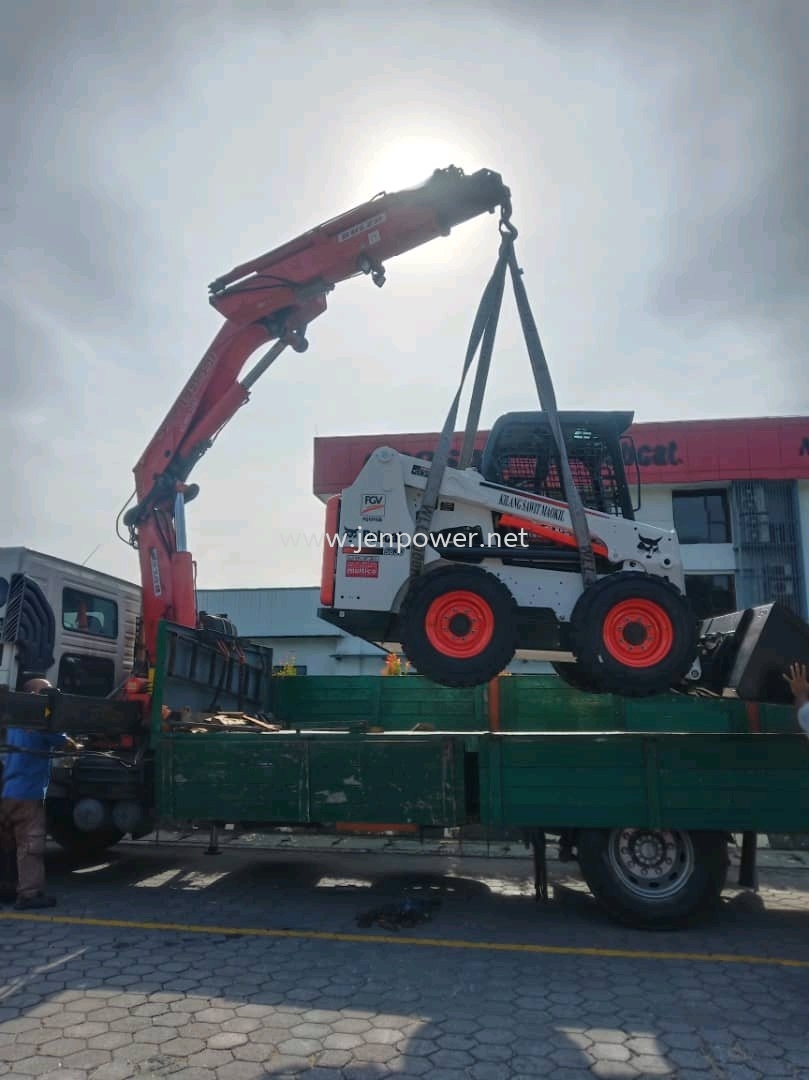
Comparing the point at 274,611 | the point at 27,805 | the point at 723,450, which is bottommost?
the point at 27,805

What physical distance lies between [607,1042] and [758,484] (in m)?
20.8

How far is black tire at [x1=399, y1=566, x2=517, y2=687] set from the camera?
636 cm

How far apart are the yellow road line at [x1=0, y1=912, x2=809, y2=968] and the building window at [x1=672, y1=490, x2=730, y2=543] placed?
18973mm

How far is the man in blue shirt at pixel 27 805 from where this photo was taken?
669cm

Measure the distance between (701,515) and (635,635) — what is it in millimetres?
18575

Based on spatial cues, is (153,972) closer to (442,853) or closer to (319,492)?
(442,853)

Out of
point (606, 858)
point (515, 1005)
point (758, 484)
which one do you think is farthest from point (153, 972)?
point (758, 484)

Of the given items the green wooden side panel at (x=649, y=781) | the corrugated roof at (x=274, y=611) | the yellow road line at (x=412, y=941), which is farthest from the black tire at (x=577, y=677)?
the corrugated roof at (x=274, y=611)

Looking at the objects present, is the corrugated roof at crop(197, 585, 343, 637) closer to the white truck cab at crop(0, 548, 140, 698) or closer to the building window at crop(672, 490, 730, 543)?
the building window at crop(672, 490, 730, 543)

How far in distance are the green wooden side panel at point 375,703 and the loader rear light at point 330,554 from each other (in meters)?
2.39

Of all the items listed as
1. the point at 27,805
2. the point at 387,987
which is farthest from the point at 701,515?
the point at 387,987

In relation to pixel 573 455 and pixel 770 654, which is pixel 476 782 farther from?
pixel 573 455

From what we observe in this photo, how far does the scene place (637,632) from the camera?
633 cm

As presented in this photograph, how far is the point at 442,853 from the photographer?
9102mm
